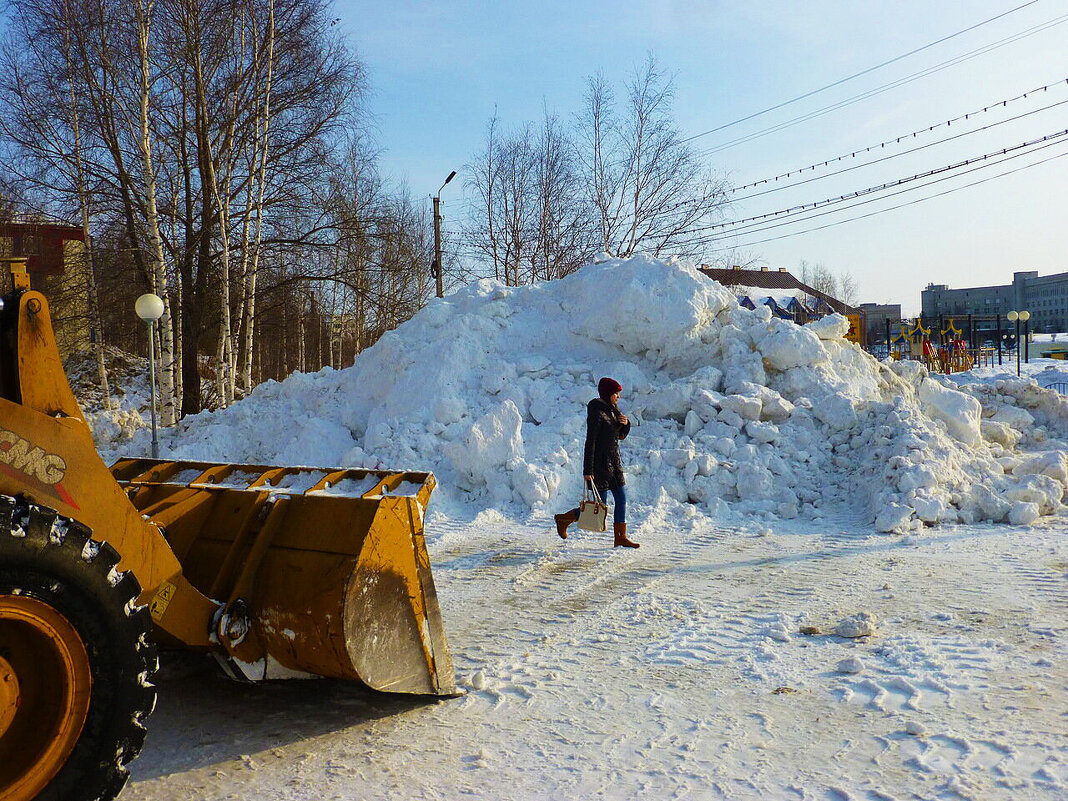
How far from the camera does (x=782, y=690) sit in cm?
416

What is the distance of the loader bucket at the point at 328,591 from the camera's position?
360 cm

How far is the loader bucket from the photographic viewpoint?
11.8ft

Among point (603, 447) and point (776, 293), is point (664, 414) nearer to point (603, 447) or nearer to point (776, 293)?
point (603, 447)

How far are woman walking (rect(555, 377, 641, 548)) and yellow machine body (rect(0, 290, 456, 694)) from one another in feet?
10.6

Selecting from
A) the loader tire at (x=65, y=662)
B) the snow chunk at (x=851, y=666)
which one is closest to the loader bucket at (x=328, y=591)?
the loader tire at (x=65, y=662)

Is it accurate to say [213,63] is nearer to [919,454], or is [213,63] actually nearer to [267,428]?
[267,428]

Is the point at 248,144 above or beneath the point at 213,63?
beneath

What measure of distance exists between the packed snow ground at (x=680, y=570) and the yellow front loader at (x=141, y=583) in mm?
477

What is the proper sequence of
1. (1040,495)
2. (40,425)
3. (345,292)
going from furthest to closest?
(345,292) < (1040,495) < (40,425)

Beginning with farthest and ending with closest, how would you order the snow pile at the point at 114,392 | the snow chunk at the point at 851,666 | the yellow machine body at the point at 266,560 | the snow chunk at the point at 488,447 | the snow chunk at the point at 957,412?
the snow pile at the point at 114,392 < the snow chunk at the point at 957,412 < the snow chunk at the point at 488,447 < the snow chunk at the point at 851,666 < the yellow machine body at the point at 266,560

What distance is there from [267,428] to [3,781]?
9960 mm

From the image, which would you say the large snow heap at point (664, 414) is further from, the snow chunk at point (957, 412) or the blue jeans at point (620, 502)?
the blue jeans at point (620, 502)

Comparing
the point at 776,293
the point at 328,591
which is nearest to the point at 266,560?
the point at 328,591

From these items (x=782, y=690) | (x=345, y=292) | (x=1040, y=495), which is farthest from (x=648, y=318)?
(x=345, y=292)
